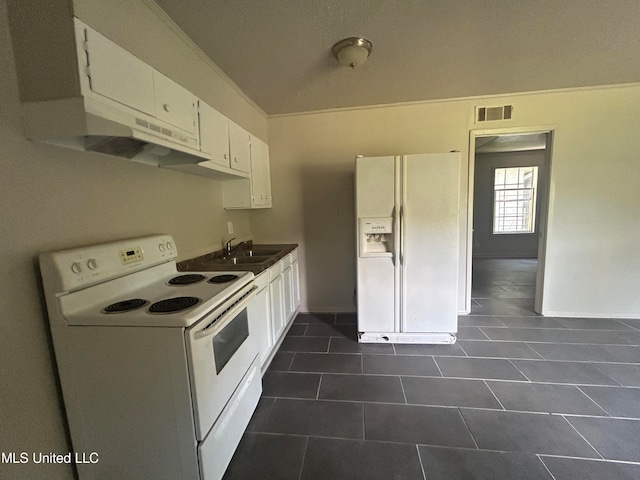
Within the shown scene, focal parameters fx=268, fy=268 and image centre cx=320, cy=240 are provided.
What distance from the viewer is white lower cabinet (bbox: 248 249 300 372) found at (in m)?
1.90

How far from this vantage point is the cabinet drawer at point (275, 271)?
2.35m

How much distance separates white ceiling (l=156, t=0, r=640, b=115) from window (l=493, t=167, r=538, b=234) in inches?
171

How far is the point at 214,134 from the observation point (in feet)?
6.41

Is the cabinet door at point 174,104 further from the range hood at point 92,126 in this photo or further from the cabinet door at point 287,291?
the cabinet door at point 287,291

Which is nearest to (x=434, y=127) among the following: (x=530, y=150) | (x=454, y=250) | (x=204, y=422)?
(x=454, y=250)

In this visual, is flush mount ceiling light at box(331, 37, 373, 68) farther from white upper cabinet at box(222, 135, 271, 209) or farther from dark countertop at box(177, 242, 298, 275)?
dark countertop at box(177, 242, 298, 275)

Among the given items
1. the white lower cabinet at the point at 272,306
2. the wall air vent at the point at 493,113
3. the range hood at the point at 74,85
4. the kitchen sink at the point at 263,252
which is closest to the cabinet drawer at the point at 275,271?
the white lower cabinet at the point at 272,306

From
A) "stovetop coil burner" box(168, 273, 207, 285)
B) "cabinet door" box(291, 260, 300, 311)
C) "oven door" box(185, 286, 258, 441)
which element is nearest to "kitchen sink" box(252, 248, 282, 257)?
"cabinet door" box(291, 260, 300, 311)

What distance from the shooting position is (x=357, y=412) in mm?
1825

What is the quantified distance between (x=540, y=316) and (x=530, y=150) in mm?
5144

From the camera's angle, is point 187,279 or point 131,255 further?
point 187,279

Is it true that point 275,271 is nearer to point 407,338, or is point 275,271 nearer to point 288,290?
point 288,290

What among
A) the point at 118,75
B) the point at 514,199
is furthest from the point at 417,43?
the point at 514,199

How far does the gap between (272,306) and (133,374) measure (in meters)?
1.30
